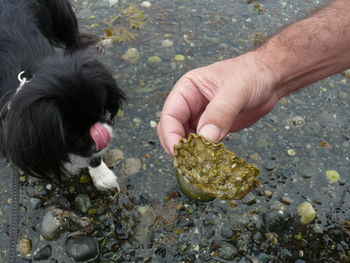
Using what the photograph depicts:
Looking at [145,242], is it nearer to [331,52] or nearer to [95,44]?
[331,52]

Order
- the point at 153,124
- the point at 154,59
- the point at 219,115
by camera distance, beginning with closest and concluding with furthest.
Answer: the point at 219,115 < the point at 153,124 < the point at 154,59

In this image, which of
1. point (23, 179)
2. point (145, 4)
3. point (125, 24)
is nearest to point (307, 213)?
point (23, 179)

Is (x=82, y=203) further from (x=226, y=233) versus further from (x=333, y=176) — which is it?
(x=333, y=176)

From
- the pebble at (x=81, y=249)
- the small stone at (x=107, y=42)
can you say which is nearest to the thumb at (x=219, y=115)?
the pebble at (x=81, y=249)

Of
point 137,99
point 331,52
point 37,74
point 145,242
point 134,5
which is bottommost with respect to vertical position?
point 145,242

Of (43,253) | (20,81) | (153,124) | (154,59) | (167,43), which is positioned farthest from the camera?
(167,43)

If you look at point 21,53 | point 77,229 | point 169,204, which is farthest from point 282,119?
point 21,53
